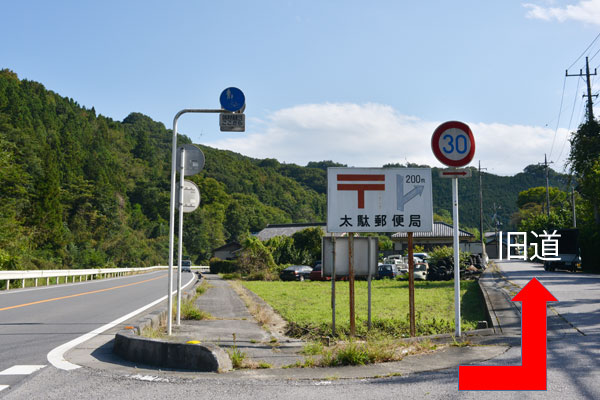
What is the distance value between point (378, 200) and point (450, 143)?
4.81 feet

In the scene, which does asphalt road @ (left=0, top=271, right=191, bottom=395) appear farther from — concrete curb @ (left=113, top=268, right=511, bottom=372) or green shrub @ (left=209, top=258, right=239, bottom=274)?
green shrub @ (left=209, top=258, right=239, bottom=274)

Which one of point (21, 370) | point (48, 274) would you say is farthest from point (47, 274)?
point (21, 370)

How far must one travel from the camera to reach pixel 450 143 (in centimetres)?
818

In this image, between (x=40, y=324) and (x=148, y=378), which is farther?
(x=40, y=324)

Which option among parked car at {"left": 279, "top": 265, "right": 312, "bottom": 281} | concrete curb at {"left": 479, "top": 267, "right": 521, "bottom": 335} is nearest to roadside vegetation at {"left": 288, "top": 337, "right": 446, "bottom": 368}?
concrete curb at {"left": 479, "top": 267, "right": 521, "bottom": 335}

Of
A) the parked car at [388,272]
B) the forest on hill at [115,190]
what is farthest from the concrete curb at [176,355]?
the parked car at [388,272]

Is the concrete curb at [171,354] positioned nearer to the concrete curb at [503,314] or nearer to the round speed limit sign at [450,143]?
the round speed limit sign at [450,143]

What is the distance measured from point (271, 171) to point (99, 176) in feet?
206

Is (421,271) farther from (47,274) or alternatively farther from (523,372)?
(523,372)

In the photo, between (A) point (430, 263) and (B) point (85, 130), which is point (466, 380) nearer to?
(A) point (430, 263)

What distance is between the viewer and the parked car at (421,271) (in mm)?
31516

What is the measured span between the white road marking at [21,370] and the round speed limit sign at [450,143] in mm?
6241

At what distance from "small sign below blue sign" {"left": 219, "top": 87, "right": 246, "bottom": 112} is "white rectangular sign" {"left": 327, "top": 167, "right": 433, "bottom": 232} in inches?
74.4

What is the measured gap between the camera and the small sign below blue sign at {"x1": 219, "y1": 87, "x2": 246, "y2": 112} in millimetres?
8828
